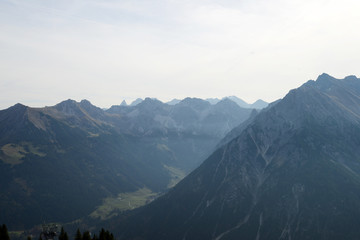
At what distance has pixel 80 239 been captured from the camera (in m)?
157

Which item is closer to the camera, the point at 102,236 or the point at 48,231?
the point at 102,236

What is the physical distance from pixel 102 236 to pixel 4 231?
1687 inches

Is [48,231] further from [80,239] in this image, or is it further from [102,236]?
[102,236]

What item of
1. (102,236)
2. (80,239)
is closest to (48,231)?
(80,239)

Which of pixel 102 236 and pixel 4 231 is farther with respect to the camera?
pixel 102 236

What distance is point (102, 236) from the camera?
156m

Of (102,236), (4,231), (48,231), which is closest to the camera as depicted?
(4,231)

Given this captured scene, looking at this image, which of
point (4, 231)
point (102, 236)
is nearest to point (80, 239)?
point (102, 236)

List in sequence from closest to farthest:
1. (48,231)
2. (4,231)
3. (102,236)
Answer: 1. (4,231)
2. (102,236)
3. (48,231)

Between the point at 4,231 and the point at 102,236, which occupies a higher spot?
the point at 4,231

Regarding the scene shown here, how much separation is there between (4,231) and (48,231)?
82.6 ft

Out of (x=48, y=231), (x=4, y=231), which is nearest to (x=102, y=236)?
(x=48, y=231)

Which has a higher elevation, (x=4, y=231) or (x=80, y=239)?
(x=4, y=231)

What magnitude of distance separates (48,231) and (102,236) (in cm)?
3158
